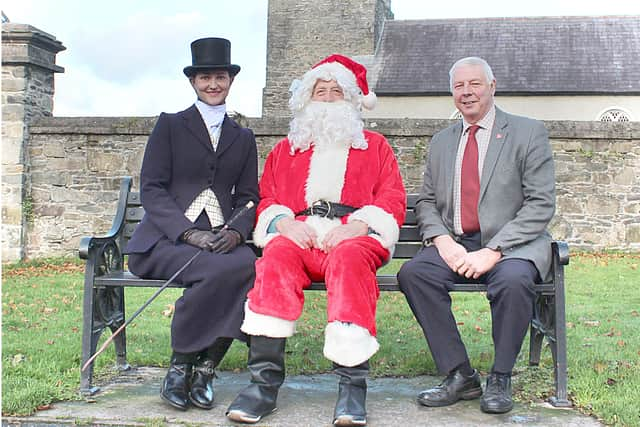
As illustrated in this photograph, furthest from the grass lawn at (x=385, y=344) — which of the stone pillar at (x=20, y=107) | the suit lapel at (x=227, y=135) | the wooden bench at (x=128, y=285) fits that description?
the stone pillar at (x=20, y=107)

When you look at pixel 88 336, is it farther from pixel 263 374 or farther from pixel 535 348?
pixel 535 348

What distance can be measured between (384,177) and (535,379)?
1.44 meters

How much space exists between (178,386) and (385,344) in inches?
81.5

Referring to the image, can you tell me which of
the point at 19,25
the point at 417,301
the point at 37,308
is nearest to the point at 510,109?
the point at 19,25

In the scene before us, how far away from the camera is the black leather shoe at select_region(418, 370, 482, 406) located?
354 cm

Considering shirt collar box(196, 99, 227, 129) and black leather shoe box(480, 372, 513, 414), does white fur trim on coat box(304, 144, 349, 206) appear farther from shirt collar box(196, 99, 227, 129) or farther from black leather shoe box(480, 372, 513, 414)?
black leather shoe box(480, 372, 513, 414)

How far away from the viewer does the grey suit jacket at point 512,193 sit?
146 inches

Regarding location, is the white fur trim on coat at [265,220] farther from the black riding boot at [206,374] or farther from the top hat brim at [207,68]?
the top hat brim at [207,68]

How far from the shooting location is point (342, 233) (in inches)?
145

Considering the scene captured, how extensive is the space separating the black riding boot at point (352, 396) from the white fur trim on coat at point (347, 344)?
60 millimetres

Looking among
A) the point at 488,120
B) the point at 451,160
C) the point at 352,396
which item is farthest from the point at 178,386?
the point at 488,120

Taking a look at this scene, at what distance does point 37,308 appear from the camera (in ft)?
21.9

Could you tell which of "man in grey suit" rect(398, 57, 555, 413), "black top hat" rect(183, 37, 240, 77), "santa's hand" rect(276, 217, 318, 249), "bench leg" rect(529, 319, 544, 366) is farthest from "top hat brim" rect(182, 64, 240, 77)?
"bench leg" rect(529, 319, 544, 366)

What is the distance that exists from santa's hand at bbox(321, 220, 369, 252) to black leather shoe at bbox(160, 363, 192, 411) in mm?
915
